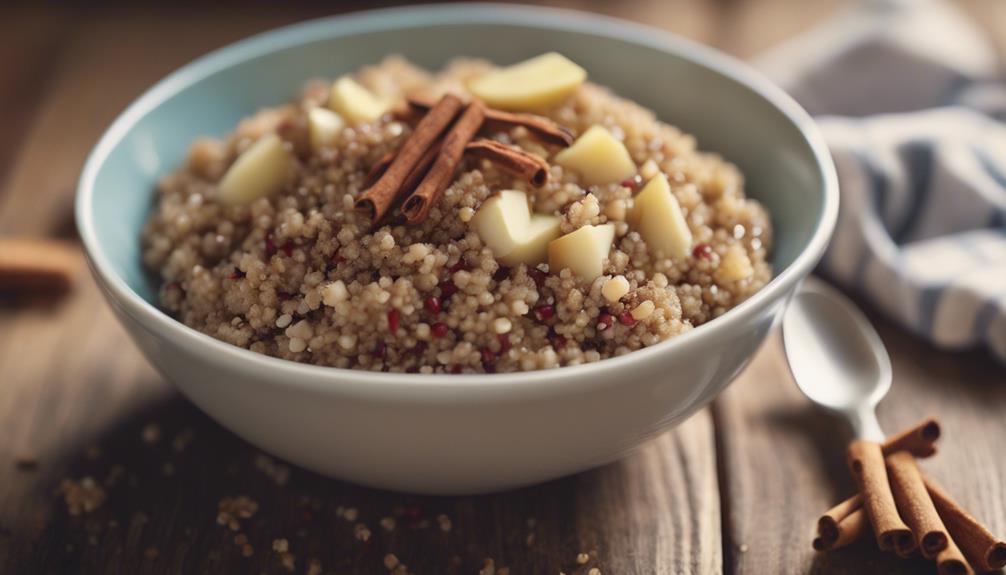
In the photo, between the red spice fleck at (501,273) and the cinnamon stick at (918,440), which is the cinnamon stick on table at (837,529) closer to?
the cinnamon stick at (918,440)

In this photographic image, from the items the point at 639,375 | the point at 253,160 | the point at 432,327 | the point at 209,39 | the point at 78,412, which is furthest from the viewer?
the point at 209,39

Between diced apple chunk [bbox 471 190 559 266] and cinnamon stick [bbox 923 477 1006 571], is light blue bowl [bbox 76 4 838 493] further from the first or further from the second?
cinnamon stick [bbox 923 477 1006 571]

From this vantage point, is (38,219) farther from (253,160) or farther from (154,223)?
(253,160)

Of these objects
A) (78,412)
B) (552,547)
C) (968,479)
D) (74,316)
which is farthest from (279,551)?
(968,479)

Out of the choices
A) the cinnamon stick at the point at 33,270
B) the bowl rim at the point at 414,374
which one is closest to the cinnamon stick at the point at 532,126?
the bowl rim at the point at 414,374

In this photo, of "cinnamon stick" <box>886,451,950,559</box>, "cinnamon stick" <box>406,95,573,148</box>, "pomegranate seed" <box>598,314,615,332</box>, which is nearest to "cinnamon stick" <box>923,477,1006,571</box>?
"cinnamon stick" <box>886,451,950,559</box>
